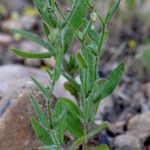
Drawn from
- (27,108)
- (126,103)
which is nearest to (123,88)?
(126,103)

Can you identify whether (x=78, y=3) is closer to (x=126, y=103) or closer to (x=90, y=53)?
(x=90, y=53)

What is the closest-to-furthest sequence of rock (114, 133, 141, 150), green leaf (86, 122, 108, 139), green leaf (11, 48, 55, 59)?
green leaf (86, 122, 108, 139) → green leaf (11, 48, 55, 59) → rock (114, 133, 141, 150)

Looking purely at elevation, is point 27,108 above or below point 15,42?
below

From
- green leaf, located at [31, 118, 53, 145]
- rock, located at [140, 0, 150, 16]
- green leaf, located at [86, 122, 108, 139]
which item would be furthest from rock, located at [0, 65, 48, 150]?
rock, located at [140, 0, 150, 16]

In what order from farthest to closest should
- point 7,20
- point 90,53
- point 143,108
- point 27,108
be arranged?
point 7,20 → point 143,108 → point 27,108 → point 90,53

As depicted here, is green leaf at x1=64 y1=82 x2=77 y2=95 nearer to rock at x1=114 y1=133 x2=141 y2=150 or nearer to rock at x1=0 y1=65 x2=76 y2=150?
rock at x1=0 y1=65 x2=76 y2=150

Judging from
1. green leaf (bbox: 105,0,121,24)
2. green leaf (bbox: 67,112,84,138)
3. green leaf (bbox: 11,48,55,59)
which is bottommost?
green leaf (bbox: 67,112,84,138)

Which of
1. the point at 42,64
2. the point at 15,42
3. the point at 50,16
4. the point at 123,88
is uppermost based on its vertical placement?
the point at 15,42

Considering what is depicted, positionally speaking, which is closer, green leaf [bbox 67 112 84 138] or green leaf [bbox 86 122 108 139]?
green leaf [bbox 86 122 108 139]
